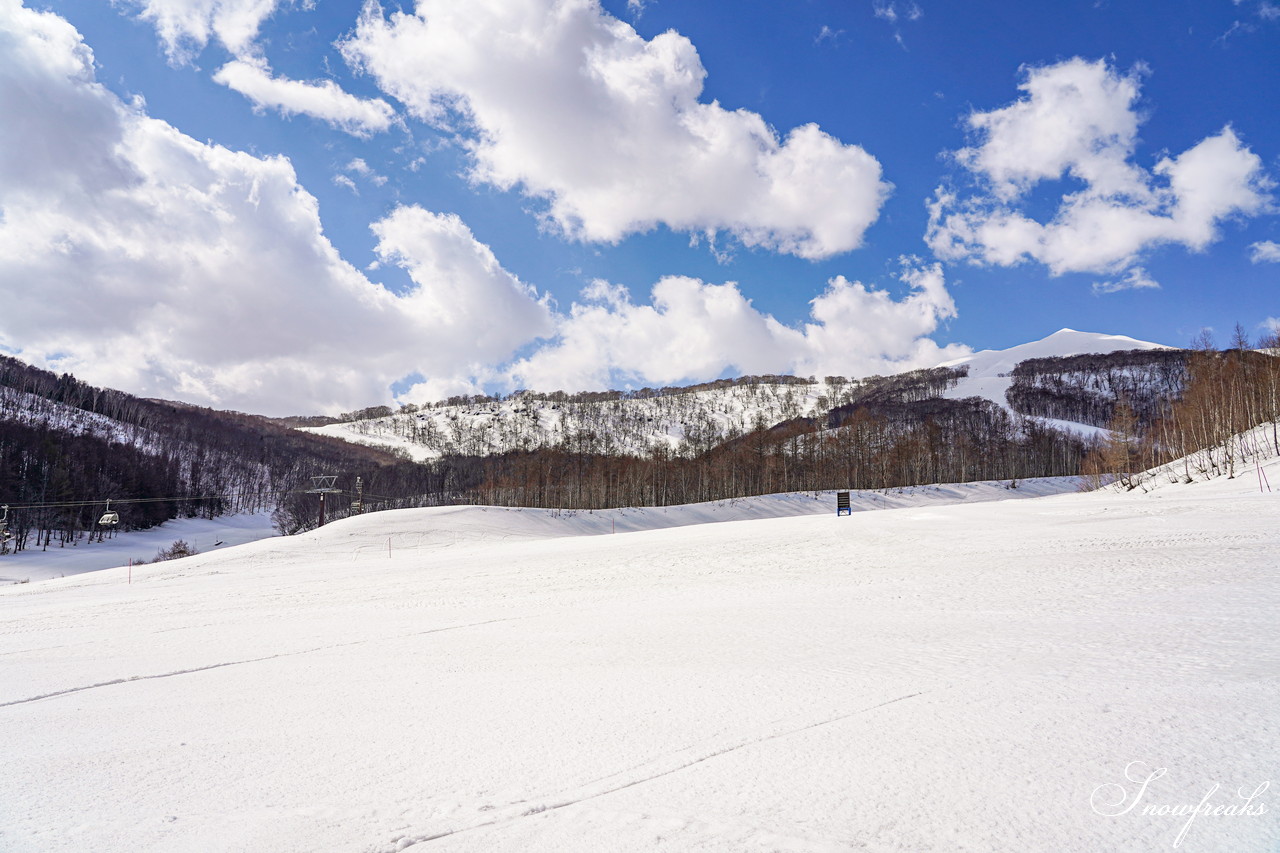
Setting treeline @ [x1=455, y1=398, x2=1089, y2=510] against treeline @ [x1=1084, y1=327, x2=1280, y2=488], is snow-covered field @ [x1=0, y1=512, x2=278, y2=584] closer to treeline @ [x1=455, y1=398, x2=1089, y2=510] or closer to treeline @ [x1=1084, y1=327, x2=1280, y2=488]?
treeline @ [x1=455, y1=398, x2=1089, y2=510]

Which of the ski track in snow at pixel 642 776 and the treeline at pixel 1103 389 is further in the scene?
the treeline at pixel 1103 389

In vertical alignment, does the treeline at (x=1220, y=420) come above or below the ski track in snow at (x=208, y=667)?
above

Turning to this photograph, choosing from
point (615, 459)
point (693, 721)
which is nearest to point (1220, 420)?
point (693, 721)

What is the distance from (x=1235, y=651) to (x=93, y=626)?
2038 centimetres

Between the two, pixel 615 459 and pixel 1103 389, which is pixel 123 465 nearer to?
pixel 615 459

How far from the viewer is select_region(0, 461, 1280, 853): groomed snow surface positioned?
10.7 ft

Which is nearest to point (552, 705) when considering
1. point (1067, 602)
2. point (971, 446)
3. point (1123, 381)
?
point (1067, 602)

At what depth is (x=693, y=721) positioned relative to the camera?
4805 millimetres

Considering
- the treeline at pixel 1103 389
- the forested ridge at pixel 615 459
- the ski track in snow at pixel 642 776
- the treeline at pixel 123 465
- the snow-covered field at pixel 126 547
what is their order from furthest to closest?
the treeline at pixel 1103 389 < the treeline at pixel 123 465 < the snow-covered field at pixel 126 547 < the forested ridge at pixel 615 459 < the ski track in snow at pixel 642 776

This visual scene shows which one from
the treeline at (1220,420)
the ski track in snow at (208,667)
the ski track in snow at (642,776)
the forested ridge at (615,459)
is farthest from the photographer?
the forested ridge at (615,459)

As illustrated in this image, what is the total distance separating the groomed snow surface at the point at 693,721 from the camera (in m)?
3.25

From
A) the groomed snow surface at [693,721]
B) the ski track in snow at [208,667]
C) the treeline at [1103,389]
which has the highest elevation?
the treeline at [1103,389]

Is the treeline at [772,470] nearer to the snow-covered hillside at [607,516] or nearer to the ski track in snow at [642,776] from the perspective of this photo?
the snow-covered hillside at [607,516]

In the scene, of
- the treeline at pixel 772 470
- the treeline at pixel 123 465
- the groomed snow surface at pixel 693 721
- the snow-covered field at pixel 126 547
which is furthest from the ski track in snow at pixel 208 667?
the treeline at pixel 772 470
